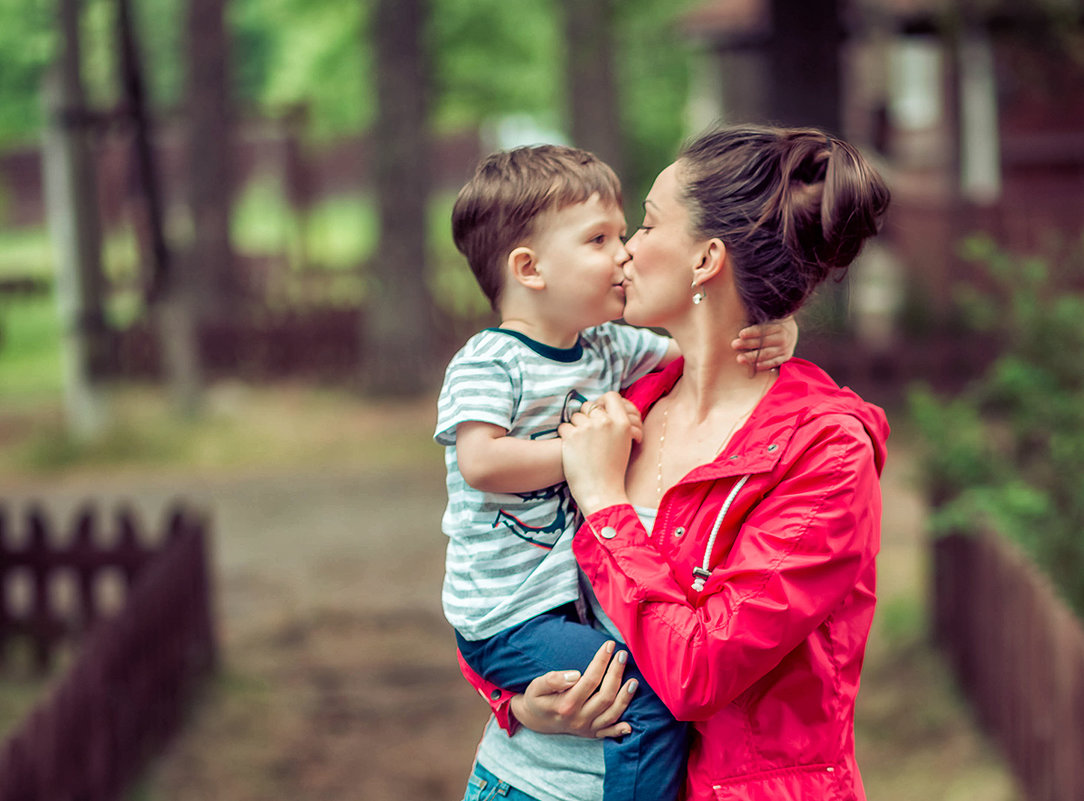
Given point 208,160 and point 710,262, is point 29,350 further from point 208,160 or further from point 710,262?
point 710,262

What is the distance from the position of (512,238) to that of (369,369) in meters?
11.5

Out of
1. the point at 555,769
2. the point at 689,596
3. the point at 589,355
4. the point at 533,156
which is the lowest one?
the point at 555,769

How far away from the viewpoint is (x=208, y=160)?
1633cm

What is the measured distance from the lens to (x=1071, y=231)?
1256 cm

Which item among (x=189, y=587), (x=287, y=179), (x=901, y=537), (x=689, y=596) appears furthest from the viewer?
(x=287, y=179)

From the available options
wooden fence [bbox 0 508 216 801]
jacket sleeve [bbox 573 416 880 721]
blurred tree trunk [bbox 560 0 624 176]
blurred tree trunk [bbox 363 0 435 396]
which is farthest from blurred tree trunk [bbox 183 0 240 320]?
jacket sleeve [bbox 573 416 880 721]

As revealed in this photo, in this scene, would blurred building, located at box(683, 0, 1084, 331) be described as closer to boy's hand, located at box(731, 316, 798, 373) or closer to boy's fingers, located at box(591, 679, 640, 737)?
boy's hand, located at box(731, 316, 798, 373)

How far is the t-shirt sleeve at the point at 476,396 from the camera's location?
188cm

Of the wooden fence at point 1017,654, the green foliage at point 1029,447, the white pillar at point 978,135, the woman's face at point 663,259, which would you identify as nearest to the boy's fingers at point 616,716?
the woman's face at point 663,259

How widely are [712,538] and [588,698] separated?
0.29m

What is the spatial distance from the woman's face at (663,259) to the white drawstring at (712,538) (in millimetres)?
272

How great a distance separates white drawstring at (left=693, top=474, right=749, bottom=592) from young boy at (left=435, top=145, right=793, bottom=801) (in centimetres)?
17

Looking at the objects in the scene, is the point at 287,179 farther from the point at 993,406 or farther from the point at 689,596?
the point at 689,596

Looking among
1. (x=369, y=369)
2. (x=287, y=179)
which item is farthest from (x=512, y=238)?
(x=287, y=179)
